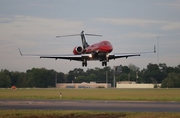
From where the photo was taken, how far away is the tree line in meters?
142

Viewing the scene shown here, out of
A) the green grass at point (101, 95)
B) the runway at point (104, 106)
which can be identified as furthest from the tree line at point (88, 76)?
the runway at point (104, 106)

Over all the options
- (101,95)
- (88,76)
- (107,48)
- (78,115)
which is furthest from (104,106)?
(88,76)

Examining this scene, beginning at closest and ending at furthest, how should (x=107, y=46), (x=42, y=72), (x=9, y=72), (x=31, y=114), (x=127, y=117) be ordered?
(x=127, y=117) < (x=31, y=114) < (x=107, y=46) < (x=42, y=72) < (x=9, y=72)

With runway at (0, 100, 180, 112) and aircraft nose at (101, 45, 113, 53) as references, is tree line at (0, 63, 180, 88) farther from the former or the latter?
runway at (0, 100, 180, 112)

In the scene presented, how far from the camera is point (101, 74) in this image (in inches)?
7840

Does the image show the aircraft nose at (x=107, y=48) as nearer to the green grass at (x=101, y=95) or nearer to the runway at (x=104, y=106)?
the green grass at (x=101, y=95)

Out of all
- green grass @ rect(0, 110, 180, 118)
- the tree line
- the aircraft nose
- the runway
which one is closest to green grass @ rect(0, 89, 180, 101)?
the aircraft nose

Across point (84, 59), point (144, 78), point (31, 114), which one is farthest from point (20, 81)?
point (31, 114)

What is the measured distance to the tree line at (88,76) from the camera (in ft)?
467

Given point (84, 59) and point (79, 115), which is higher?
point (84, 59)

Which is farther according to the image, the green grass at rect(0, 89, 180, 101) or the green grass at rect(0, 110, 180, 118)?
the green grass at rect(0, 89, 180, 101)

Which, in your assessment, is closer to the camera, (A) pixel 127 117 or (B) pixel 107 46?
(A) pixel 127 117

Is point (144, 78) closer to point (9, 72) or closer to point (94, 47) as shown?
point (9, 72)

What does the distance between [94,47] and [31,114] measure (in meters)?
28.0
